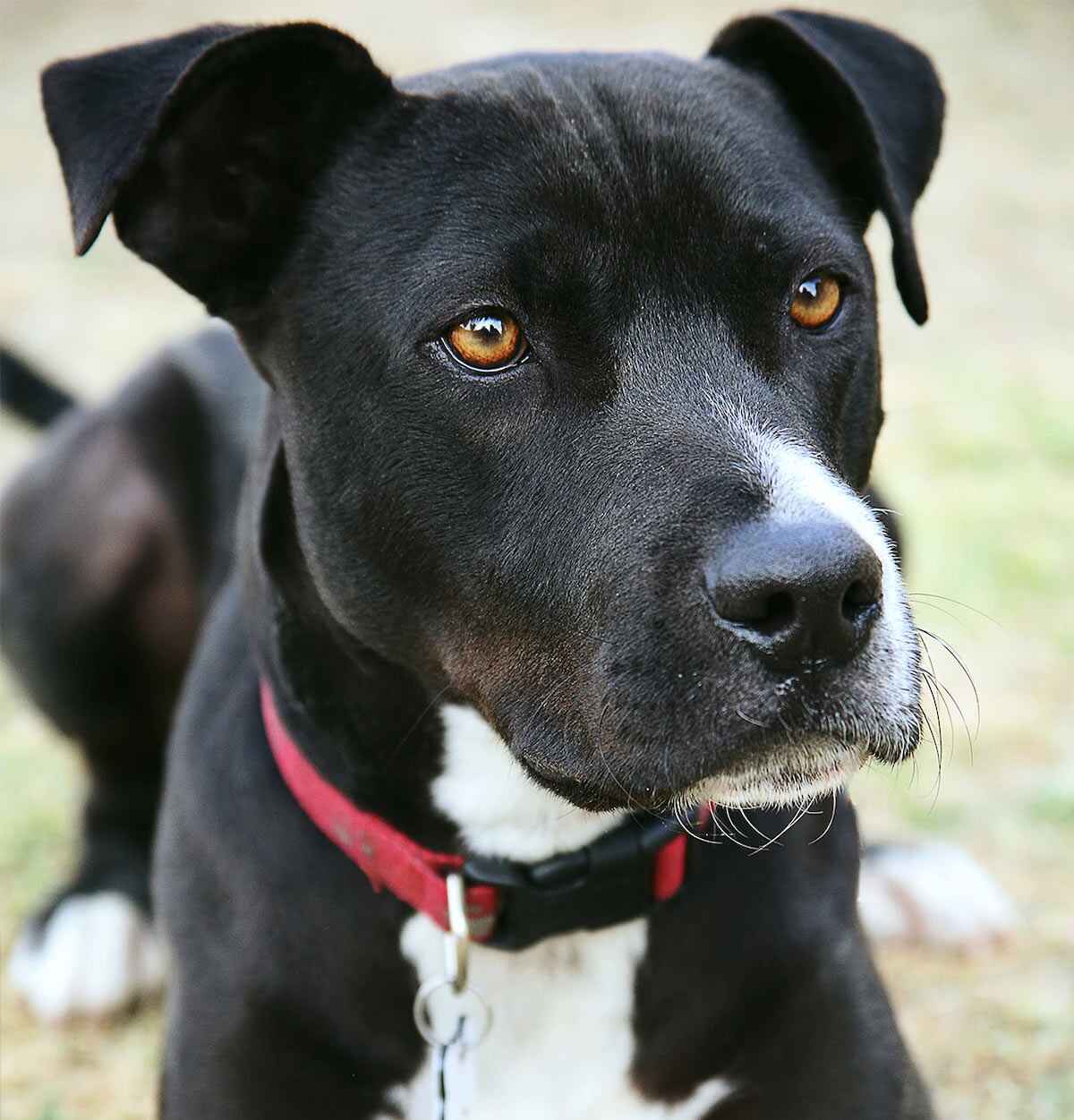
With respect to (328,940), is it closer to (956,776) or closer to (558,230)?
(558,230)

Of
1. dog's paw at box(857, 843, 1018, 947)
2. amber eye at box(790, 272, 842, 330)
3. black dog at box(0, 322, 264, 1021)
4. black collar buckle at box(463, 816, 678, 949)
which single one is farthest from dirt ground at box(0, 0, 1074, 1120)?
amber eye at box(790, 272, 842, 330)

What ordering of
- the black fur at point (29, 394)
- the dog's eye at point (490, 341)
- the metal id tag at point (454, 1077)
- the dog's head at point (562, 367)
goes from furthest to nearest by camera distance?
the black fur at point (29, 394), the metal id tag at point (454, 1077), the dog's eye at point (490, 341), the dog's head at point (562, 367)

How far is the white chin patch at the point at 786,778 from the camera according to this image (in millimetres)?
2084

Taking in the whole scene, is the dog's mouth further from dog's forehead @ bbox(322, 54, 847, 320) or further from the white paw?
the white paw

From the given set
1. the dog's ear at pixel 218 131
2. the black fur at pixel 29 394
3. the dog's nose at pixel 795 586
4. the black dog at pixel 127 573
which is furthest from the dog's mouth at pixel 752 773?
the black fur at pixel 29 394

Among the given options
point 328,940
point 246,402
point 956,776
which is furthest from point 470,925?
point 956,776

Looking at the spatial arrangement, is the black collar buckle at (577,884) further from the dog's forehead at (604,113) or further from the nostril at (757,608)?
the dog's forehead at (604,113)

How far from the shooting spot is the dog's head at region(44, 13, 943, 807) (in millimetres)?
2057

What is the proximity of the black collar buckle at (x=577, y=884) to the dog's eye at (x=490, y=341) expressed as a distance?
30.7 inches

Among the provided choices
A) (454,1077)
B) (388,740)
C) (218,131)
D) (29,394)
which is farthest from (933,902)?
(29,394)

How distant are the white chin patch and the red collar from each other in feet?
1.41

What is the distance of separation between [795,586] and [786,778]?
0.32 m

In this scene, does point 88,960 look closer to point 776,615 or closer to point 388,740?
point 388,740

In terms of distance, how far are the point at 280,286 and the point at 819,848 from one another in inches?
50.4
